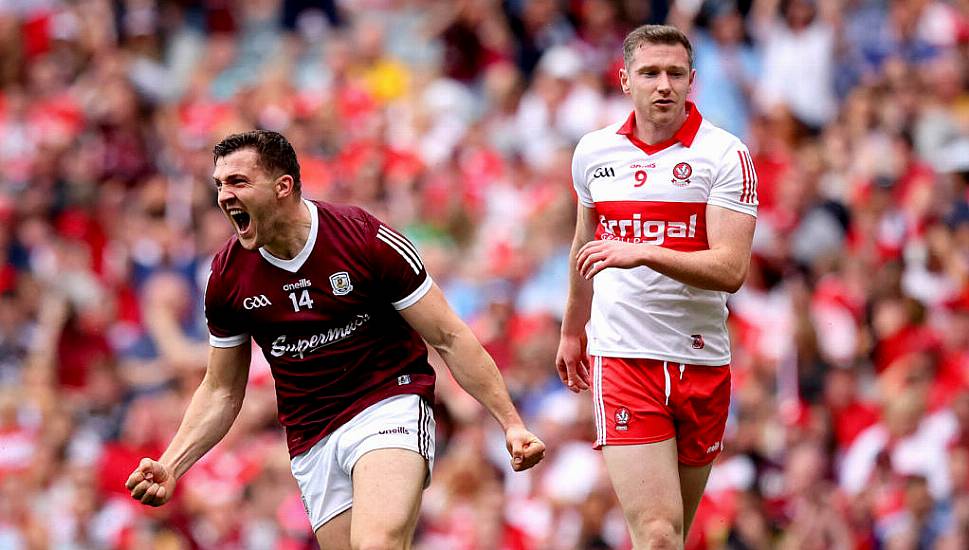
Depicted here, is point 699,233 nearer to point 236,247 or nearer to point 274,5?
point 236,247

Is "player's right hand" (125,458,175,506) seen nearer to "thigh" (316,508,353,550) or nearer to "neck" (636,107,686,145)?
"thigh" (316,508,353,550)

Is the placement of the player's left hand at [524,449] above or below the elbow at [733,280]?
below

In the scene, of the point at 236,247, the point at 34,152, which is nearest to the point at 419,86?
A: the point at 34,152

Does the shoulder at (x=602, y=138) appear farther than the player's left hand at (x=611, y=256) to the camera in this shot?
Yes

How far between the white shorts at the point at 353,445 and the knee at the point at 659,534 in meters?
1.09

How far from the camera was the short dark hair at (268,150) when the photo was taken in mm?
8148

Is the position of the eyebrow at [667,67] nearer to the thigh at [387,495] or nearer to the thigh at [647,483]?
the thigh at [647,483]

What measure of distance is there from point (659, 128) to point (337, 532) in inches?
96.6

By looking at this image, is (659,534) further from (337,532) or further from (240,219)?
(240,219)

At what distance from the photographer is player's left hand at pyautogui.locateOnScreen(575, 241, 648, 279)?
7520 millimetres

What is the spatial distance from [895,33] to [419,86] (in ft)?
16.6

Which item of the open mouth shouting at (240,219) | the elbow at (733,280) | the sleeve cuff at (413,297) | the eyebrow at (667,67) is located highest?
the eyebrow at (667,67)

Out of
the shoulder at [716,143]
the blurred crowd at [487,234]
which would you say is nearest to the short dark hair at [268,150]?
the shoulder at [716,143]

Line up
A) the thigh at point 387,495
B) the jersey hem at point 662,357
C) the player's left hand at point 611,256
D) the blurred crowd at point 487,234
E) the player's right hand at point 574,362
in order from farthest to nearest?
the blurred crowd at point 487,234 → the player's right hand at point 574,362 → the jersey hem at point 662,357 → the thigh at point 387,495 → the player's left hand at point 611,256
